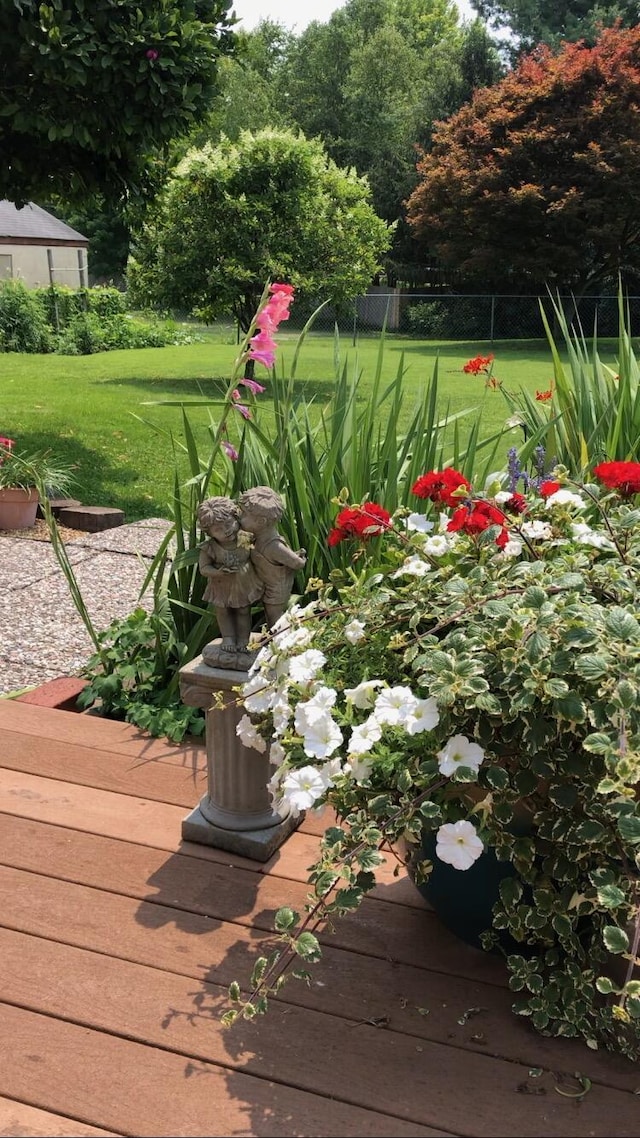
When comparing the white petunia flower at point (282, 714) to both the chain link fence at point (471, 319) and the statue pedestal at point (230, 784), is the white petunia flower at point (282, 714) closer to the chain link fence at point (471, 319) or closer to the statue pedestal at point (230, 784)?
the statue pedestal at point (230, 784)

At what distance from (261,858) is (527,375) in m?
12.4

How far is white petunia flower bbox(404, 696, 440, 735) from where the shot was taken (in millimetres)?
1324

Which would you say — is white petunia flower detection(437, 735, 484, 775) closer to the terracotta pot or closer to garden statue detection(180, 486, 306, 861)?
garden statue detection(180, 486, 306, 861)

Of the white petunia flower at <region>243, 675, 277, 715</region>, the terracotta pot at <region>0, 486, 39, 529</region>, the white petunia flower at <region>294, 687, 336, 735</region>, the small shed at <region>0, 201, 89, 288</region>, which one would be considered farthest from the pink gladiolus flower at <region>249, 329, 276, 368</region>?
the small shed at <region>0, 201, 89, 288</region>

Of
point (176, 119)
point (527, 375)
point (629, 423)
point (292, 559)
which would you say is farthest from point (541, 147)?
point (292, 559)

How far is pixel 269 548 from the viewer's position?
1880mm

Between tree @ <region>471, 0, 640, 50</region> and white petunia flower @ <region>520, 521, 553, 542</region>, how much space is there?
29.3 m

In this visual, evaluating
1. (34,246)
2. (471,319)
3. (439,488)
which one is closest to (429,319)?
(471,319)

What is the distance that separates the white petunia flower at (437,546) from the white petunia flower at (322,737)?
0.48 metres

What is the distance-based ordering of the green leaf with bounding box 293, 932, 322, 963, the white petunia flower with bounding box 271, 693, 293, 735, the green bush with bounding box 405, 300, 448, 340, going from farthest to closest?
1. the green bush with bounding box 405, 300, 448, 340
2. the white petunia flower with bounding box 271, 693, 293, 735
3. the green leaf with bounding box 293, 932, 322, 963

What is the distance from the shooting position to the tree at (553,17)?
26.2m

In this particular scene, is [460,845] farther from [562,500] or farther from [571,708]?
[562,500]

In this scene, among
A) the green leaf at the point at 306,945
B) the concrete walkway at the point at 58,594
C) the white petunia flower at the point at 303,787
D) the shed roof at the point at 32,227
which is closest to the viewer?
the green leaf at the point at 306,945

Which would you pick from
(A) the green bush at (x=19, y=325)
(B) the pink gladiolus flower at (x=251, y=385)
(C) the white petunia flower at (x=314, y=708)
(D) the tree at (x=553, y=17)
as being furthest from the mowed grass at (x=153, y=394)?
(D) the tree at (x=553, y=17)
